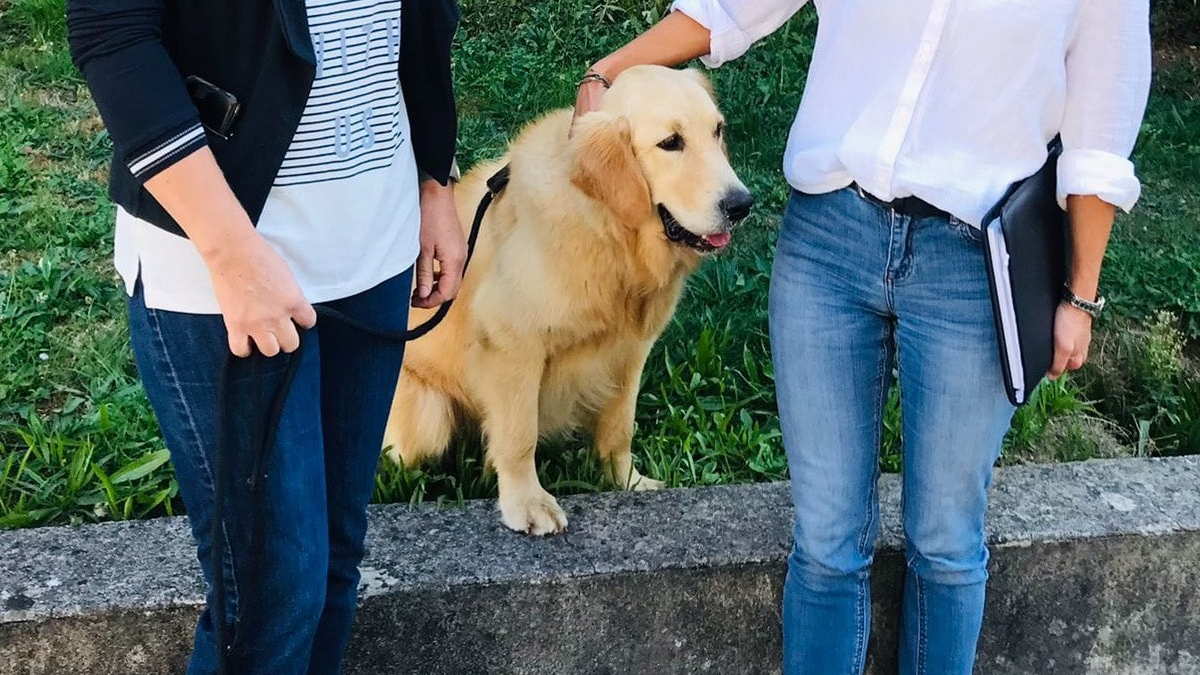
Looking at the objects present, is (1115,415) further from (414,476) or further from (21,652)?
(21,652)

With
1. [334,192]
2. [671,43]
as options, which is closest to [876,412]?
[671,43]

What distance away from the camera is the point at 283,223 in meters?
1.56

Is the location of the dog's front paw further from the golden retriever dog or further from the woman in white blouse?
the woman in white blouse

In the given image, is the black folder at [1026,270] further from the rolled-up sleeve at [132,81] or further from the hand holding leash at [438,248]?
the rolled-up sleeve at [132,81]

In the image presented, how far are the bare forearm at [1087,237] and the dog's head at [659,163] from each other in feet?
2.83

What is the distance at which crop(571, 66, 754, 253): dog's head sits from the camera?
2592 millimetres

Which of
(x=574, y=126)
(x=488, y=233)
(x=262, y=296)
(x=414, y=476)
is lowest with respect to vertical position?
(x=414, y=476)

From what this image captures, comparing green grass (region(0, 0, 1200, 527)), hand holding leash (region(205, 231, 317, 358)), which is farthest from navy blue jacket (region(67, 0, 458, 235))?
green grass (region(0, 0, 1200, 527))

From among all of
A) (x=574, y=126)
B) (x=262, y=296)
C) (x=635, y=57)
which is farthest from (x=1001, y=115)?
(x=262, y=296)

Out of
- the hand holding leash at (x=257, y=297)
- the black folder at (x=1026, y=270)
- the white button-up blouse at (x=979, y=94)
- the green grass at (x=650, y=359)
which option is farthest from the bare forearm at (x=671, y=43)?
the green grass at (x=650, y=359)

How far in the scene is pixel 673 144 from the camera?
265 cm

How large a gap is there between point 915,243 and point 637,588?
1.08 metres

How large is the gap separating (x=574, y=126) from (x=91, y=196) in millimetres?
Result: 2499

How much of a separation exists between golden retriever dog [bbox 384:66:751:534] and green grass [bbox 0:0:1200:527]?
21cm
